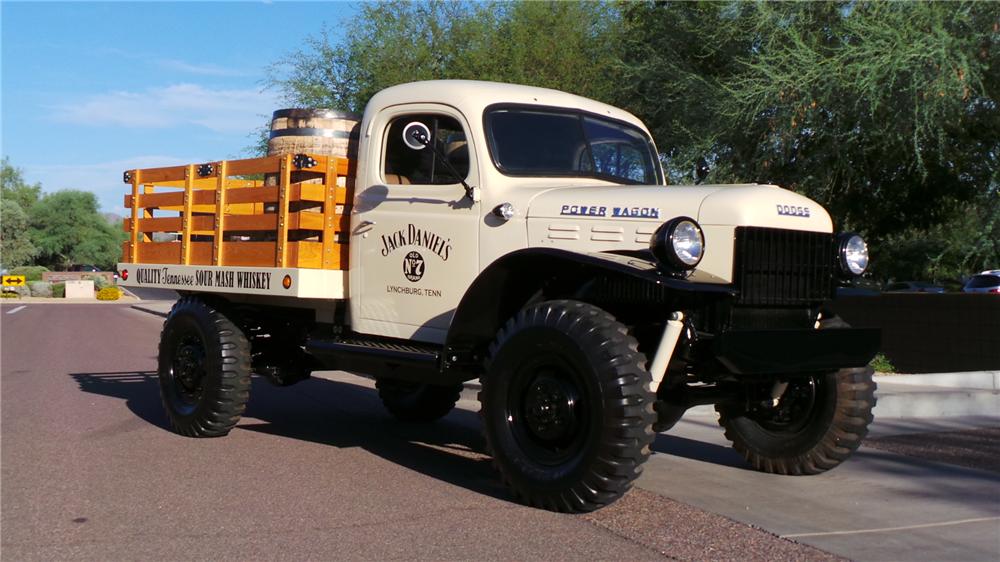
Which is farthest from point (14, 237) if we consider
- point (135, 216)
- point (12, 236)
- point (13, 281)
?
point (135, 216)

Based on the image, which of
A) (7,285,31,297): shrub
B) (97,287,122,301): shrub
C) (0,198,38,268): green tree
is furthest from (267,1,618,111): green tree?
(0,198,38,268): green tree

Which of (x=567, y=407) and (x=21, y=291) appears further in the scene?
(x=21, y=291)

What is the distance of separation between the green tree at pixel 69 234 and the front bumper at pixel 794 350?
91.8 metres

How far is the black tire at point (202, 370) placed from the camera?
771 cm

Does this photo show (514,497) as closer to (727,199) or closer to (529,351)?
(529,351)

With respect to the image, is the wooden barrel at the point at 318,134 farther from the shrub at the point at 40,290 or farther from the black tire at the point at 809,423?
the shrub at the point at 40,290

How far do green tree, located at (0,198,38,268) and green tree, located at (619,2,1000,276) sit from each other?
72652mm

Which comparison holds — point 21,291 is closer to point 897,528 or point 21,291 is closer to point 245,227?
point 245,227

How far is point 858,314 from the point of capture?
47.7 ft

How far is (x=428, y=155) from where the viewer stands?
6938 millimetres

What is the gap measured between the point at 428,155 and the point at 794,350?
2836 millimetres

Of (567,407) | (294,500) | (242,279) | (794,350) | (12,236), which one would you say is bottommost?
(294,500)

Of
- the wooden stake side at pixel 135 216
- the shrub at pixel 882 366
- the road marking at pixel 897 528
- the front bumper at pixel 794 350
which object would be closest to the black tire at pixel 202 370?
the wooden stake side at pixel 135 216

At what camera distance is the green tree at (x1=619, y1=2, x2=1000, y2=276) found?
11.8 metres
